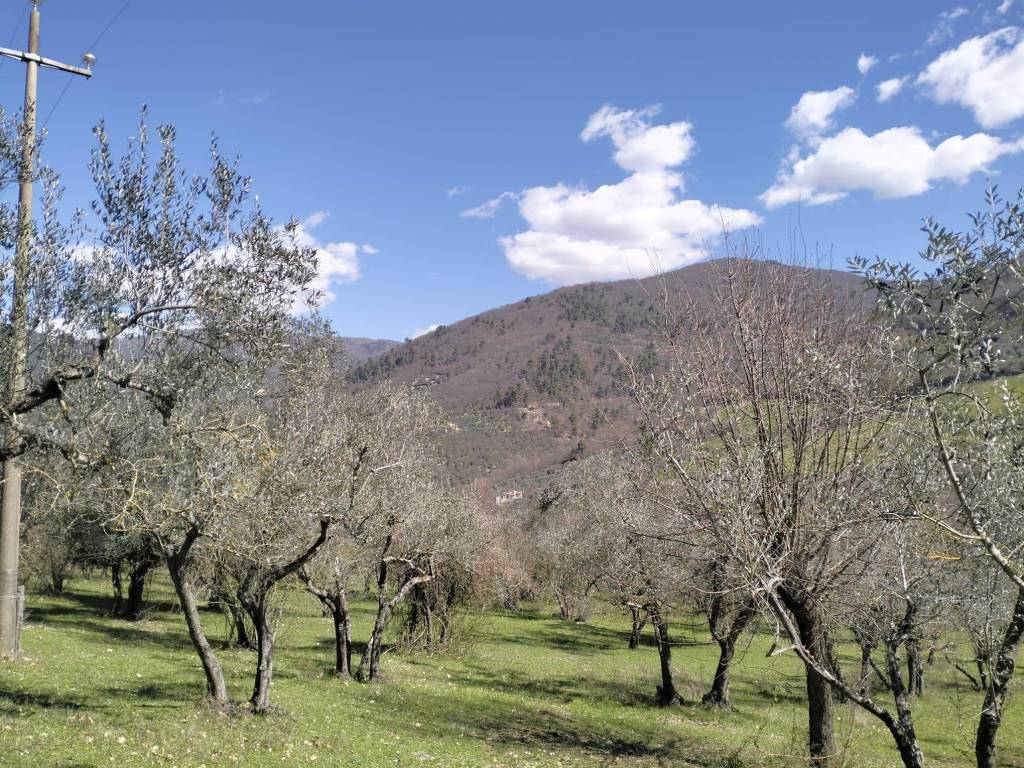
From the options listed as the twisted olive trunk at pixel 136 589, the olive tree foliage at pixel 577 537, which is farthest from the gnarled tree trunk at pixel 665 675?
the twisted olive trunk at pixel 136 589

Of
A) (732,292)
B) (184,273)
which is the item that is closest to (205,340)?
(184,273)

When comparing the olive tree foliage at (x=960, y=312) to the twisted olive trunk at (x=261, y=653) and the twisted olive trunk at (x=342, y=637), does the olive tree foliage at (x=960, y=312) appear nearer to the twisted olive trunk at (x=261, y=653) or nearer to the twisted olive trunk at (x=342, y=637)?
the twisted olive trunk at (x=261, y=653)

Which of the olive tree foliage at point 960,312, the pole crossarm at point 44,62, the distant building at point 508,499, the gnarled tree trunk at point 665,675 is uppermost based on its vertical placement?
the pole crossarm at point 44,62

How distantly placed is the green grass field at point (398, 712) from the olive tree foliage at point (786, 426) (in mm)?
2417

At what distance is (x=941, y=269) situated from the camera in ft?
16.2

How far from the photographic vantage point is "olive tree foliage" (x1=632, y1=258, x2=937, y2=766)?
10664 mm

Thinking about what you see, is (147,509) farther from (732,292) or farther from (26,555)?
(26,555)

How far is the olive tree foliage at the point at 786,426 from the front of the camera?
1066cm

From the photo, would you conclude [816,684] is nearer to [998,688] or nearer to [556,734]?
[998,688]

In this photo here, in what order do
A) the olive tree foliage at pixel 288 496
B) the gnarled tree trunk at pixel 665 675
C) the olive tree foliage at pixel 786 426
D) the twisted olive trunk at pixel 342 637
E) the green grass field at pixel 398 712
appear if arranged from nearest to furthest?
the olive tree foliage at pixel 786 426 < the olive tree foliage at pixel 288 496 < the green grass field at pixel 398 712 < the twisted olive trunk at pixel 342 637 < the gnarled tree trunk at pixel 665 675

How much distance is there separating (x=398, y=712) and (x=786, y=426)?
1228cm

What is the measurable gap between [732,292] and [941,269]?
752 centimetres

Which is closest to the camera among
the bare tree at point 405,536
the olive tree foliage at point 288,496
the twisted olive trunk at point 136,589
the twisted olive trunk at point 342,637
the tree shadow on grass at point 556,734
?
the olive tree foliage at point 288,496

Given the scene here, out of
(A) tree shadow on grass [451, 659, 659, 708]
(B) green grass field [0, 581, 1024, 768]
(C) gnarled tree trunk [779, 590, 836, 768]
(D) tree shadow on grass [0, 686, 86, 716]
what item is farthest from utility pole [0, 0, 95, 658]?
(A) tree shadow on grass [451, 659, 659, 708]
